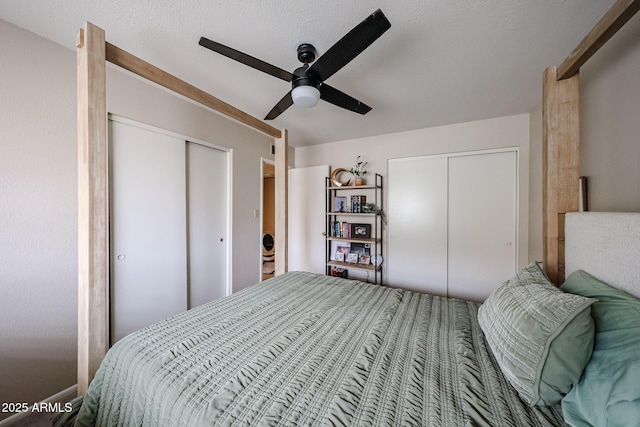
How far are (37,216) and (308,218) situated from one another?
8.83ft

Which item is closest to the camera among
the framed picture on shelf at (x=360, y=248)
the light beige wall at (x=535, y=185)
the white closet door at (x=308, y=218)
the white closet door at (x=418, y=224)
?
the light beige wall at (x=535, y=185)

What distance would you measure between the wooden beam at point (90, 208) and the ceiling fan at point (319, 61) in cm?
52

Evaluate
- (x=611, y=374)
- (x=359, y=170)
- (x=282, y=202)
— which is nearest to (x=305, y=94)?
(x=282, y=202)

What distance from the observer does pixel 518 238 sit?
252cm

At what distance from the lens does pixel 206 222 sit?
2.52 metres

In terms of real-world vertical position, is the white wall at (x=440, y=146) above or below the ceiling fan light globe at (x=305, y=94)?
above

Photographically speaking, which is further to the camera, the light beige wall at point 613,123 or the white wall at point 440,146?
the white wall at point 440,146

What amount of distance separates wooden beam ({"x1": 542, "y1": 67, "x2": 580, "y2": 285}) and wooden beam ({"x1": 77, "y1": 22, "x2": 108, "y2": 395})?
7.63 feet

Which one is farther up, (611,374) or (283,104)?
(283,104)

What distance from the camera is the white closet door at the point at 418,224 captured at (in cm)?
286

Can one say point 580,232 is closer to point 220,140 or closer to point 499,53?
point 499,53

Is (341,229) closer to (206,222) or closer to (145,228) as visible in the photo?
(206,222)

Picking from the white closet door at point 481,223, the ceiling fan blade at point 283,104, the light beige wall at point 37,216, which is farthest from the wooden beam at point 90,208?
the white closet door at point 481,223

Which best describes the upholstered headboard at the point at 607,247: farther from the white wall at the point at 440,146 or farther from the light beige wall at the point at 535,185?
the white wall at the point at 440,146
